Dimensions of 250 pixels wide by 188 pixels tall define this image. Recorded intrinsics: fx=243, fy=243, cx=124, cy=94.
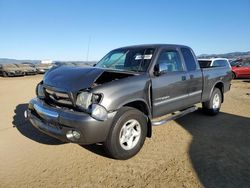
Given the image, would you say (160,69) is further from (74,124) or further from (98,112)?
(74,124)

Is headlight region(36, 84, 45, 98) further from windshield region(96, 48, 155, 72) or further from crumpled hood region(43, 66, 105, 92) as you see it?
windshield region(96, 48, 155, 72)

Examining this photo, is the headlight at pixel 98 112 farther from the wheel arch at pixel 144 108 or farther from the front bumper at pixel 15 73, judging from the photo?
the front bumper at pixel 15 73

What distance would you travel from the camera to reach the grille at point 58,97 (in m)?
3.79

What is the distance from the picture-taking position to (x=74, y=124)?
349 centimetres

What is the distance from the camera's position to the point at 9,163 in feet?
12.9

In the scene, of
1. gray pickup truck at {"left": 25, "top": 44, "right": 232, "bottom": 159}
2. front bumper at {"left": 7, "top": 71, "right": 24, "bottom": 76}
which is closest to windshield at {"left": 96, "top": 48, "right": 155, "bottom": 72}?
gray pickup truck at {"left": 25, "top": 44, "right": 232, "bottom": 159}

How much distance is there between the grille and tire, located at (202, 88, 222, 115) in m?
→ 4.21

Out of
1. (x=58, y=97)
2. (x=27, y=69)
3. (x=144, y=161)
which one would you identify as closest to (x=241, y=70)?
(x=144, y=161)

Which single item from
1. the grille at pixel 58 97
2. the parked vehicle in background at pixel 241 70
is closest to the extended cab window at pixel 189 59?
the grille at pixel 58 97

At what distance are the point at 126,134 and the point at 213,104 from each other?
3784mm

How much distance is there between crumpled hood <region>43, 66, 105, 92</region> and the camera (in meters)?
3.76

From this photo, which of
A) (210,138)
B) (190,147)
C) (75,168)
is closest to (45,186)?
(75,168)

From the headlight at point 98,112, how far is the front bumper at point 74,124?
0.06 metres

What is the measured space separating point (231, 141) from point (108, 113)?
2693mm
